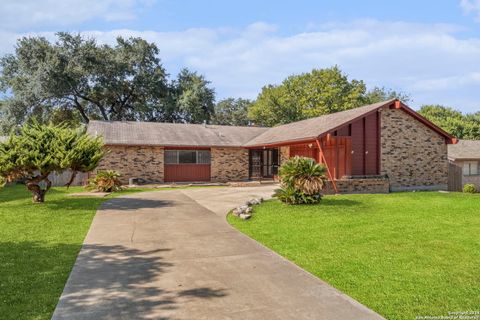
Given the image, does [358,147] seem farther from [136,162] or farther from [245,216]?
[136,162]

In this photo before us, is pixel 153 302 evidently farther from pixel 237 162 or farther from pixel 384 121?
pixel 237 162

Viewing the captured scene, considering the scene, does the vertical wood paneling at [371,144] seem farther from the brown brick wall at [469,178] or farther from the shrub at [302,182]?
the brown brick wall at [469,178]

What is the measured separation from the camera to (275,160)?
27047 mm

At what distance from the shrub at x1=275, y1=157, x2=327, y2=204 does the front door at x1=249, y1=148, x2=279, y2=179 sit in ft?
44.1

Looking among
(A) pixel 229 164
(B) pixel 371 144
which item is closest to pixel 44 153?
(A) pixel 229 164

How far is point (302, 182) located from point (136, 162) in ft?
45.9

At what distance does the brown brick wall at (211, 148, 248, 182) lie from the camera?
26094 mm

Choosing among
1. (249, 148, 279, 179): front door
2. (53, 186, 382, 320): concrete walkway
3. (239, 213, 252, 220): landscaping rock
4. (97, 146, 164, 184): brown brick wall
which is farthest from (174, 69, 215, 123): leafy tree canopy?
(53, 186, 382, 320): concrete walkway

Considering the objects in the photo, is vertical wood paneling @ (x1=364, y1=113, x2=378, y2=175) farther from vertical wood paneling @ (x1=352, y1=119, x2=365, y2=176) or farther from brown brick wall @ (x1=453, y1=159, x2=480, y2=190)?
brown brick wall @ (x1=453, y1=159, x2=480, y2=190)

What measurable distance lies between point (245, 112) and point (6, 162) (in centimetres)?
5143

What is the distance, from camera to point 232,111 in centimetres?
6425

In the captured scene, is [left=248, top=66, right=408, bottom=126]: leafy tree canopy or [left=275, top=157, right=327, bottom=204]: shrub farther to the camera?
[left=248, top=66, right=408, bottom=126]: leafy tree canopy

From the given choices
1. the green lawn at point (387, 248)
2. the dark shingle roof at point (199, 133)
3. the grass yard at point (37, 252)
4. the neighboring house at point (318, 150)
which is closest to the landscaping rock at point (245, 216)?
the green lawn at point (387, 248)

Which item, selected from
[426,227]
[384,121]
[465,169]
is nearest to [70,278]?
[426,227]
